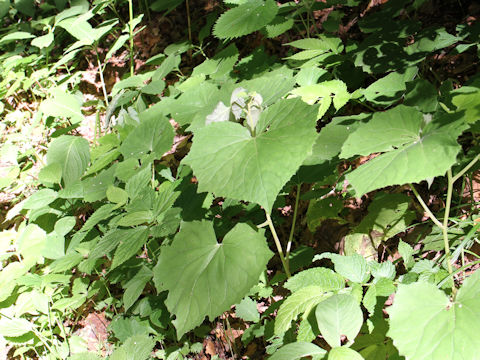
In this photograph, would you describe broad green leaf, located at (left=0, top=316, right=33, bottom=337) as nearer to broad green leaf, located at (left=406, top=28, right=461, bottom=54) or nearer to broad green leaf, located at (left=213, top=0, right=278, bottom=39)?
broad green leaf, located at (left=213, top=0, right=278, bottom=39)

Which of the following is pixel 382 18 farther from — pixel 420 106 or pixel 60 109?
pixel 60 109

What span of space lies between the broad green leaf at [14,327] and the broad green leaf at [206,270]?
133 cm

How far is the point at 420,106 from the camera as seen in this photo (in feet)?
4.00

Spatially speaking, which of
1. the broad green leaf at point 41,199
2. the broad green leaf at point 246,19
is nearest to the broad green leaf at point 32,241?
the broad green leaf at point 41,199

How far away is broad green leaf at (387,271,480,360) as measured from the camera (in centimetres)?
80

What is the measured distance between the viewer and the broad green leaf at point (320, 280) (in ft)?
3.74

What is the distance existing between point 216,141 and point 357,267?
57 centimetres

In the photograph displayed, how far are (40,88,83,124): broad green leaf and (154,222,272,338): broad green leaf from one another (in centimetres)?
203

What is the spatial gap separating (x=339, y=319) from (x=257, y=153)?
19.1 inches

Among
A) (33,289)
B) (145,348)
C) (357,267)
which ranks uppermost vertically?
(357,267)

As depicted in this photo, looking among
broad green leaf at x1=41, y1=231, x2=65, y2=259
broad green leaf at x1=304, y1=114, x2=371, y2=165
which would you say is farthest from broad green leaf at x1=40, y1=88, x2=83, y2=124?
broad green leaf at x1=304, y1=114, x2=371, y2=165

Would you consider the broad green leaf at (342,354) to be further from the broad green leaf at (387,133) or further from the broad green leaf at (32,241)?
the broad green leaf at (32,241)

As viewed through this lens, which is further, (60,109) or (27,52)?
(27,52)

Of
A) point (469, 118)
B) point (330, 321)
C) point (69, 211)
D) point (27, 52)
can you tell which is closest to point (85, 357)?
point (69, 211)
